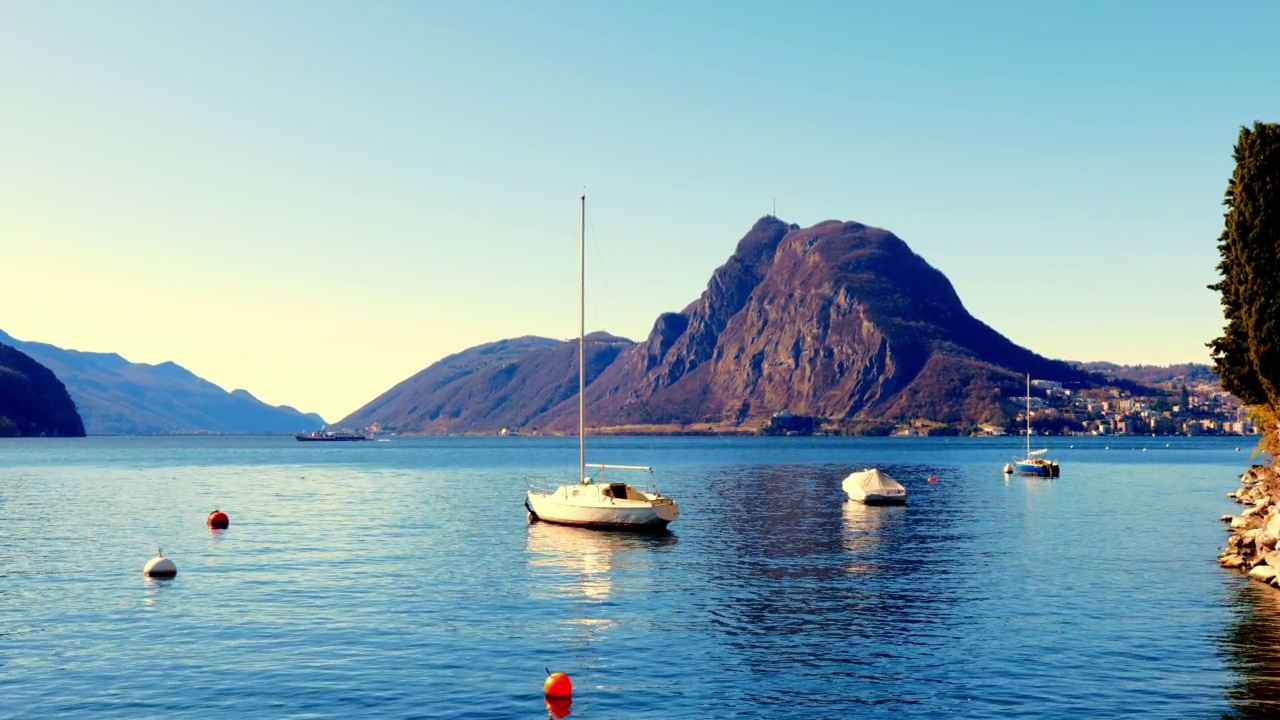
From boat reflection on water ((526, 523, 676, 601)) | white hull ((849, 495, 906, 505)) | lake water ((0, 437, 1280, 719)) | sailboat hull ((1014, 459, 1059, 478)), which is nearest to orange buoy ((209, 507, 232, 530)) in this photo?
lake water ((0, 437, 1280, 719))

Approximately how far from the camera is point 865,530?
3310 inches

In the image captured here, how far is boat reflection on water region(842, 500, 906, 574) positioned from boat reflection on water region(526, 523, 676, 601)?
473 inches

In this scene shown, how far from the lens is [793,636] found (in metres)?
41.6

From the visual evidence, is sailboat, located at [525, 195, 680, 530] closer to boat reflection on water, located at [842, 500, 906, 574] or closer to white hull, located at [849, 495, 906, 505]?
boat reflection on water, located at [842, 500, 906, 574]

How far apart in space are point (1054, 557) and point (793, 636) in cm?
3097

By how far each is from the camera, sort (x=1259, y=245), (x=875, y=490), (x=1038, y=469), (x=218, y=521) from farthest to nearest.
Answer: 1. (x=1038, y=469)
2. (x=875, y=490)
3. (x=218, y=521)
4. (x=1259, y=245)

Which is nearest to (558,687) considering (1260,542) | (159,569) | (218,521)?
(159,569)

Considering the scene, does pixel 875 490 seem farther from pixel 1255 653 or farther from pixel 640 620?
pixel 1255 653

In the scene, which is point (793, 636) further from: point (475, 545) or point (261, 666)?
point (475, 545)

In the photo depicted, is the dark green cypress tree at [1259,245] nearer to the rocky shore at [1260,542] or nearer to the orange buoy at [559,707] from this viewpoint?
the rocky shore at [1260,542]

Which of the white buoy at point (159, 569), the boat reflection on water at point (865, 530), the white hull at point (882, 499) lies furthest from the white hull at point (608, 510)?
the white hull at point (882, 499)

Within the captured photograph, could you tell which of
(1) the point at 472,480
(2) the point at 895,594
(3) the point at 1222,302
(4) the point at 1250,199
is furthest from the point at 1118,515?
(1) the point at 472,480

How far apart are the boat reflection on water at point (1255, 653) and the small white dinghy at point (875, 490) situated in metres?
57.9

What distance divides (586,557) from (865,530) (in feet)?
88.0
